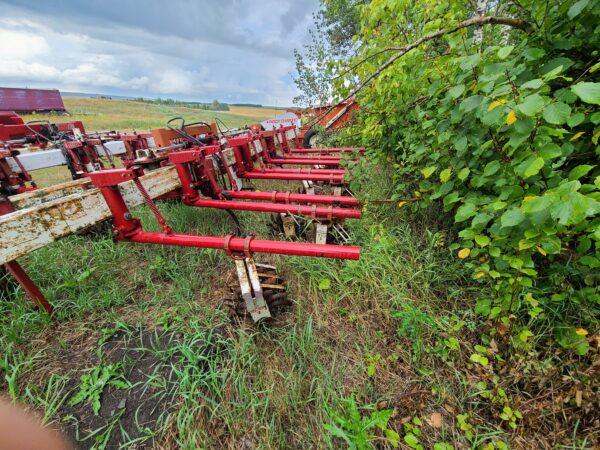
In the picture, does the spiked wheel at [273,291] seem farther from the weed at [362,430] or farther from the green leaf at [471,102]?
the green leaf at [471,102]

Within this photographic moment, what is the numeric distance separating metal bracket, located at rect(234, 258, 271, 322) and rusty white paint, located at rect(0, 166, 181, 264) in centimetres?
102

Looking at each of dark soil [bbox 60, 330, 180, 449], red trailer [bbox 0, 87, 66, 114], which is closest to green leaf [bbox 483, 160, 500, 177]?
dark soil [bbox 60, 330, 180, 449]

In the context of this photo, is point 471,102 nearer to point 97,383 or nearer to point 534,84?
point 534,84

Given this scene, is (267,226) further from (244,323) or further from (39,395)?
(39,395)

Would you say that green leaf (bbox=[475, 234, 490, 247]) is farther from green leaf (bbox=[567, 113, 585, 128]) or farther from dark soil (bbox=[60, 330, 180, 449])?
dark soil (bbox=[60, 330, 180, 449])

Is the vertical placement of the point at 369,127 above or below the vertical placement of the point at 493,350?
above

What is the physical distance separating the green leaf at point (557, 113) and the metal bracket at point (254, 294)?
1.54 m

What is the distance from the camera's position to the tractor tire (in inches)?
277

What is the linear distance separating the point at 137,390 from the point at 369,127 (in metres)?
2.73

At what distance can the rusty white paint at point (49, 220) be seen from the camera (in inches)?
50.2

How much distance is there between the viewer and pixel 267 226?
2951 millimetres

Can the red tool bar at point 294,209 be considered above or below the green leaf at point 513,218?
below

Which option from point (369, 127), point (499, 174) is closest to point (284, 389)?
point (499, 174)

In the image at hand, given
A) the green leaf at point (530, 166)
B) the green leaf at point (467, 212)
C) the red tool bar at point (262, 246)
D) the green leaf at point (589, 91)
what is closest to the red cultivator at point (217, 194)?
the red tool bar at point (262, 246)
